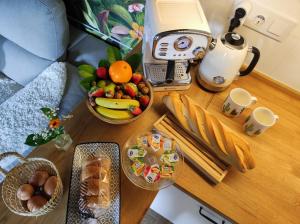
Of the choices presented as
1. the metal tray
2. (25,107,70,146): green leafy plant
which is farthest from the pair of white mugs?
(25,107,70,146): green leafy plant

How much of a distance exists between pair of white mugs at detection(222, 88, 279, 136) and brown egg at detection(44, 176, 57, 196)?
0.58 meters

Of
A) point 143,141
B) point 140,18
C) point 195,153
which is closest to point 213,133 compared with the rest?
point 195,153

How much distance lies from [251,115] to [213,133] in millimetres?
161

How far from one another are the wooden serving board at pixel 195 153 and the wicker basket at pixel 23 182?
1.10ft

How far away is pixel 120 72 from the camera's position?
0.77 m

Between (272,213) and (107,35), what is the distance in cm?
126

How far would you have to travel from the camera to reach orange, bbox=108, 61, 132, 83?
2.53 ft

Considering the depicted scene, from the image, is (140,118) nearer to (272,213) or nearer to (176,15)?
(176,15)

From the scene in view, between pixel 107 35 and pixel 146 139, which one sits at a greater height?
pixel 146 139

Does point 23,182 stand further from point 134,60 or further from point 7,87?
point 7,87

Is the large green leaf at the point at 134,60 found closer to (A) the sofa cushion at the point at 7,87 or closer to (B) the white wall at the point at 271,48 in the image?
(B) the white wall at the point at 271,48

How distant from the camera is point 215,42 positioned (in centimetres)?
78

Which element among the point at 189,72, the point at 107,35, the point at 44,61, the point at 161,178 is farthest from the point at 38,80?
the point at 161,178

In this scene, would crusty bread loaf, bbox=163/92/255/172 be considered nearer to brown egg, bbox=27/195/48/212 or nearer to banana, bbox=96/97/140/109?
banana, bbox=96/97/140/109
